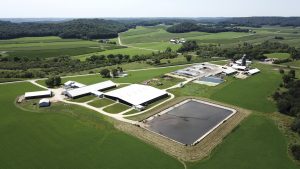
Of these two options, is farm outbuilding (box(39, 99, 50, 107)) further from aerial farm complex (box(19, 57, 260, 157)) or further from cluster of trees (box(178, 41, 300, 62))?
cluster of trees (box(178, 41, 300, 62))

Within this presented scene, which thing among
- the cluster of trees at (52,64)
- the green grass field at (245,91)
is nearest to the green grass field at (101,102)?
the green grass field at (245,91)

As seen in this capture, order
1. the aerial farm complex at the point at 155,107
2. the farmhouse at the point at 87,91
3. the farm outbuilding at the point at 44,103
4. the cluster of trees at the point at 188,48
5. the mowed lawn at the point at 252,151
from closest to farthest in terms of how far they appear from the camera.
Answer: the mowed lawn at the point at 252,151, the aerial farm complex at the point at 155,107, the farm outbuilding at the point at 44,103, the farmhouse at the point at 87,91, the cluster of trees at the point at 188,48

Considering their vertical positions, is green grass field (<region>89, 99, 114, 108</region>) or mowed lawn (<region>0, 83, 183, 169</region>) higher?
green grass field (<region>89, 99, 114, 108</region>)

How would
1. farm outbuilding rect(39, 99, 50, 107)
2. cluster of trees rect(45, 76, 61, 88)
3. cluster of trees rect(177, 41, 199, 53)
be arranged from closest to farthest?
farm outbuilding rect(39, 99, 50, 107) < cluster of trees rect(45, 76, 61, 88) < cluster of trees rect(177, 41, 199, 53)

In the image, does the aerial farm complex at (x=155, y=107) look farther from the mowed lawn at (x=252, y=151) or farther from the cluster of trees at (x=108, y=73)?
the cluster of trees at (x=108, y=73)

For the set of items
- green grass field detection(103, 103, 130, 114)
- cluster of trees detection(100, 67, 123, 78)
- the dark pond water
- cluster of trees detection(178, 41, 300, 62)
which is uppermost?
cluster of trees detection(178, 41, 300, 62)

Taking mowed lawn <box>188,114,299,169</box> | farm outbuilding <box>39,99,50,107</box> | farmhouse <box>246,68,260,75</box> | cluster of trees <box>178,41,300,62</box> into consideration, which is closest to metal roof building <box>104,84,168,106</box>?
farm outbuilding <box>39,99,50,107</box>

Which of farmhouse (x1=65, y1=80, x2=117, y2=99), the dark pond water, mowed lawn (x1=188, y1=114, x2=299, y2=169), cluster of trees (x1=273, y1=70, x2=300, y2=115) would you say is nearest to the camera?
mowed lawn (x1=188, y1=114, x2=299, y2=169)

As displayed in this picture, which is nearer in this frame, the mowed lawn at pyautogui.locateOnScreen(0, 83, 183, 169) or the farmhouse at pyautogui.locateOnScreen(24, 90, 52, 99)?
the mowed lawn at pyautogui.locateOnScreen(0, 83, 183, 169)
